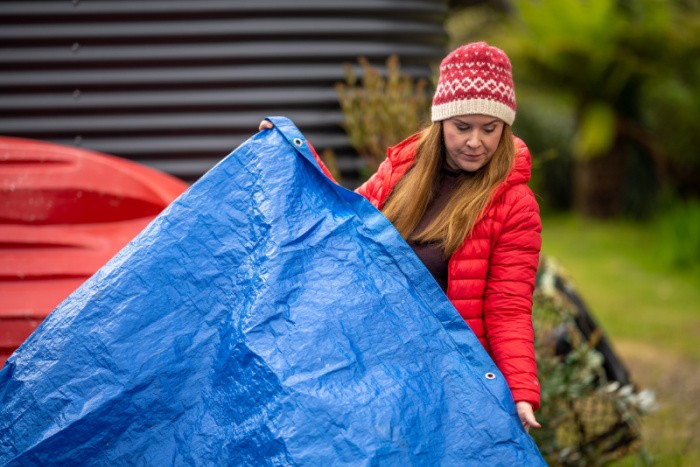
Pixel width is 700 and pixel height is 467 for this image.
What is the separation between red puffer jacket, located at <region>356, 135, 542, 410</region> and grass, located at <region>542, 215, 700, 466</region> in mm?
2146

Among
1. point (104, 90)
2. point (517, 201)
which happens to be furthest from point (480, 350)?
point (104, 90)

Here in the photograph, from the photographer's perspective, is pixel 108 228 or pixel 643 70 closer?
pixel 108 228

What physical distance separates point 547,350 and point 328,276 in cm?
194

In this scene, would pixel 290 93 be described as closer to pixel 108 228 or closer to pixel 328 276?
pixel 108 228

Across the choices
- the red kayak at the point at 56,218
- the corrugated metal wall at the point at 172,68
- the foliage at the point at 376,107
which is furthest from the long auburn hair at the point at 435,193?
the corrugated metal wall at the point at 172,68

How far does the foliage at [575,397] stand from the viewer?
12.9 ft

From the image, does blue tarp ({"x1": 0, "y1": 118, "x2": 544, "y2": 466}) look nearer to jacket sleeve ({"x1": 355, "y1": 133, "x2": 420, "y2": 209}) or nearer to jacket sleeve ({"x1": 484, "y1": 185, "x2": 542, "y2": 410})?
jacket sleeve ({"x1": 484, "y1": 185, "x2": 542, "y2": 410})

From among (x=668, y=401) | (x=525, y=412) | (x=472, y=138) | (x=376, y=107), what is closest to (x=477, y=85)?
(x=472, y=138)

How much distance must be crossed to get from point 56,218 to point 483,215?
1716mm

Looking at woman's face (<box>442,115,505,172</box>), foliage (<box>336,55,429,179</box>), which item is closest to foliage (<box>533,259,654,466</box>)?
foliage (<box>336,55,429,179</box>)

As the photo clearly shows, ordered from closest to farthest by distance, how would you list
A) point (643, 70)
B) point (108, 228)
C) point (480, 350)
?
1. point (480, 350)
2. point (108, 228)
3. point (643, 70)

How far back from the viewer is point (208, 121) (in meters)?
5.18

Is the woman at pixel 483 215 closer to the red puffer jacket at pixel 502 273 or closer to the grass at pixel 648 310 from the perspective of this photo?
the red puffer jacket at pixel 502 273

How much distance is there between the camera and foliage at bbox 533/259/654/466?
394 centimetres
